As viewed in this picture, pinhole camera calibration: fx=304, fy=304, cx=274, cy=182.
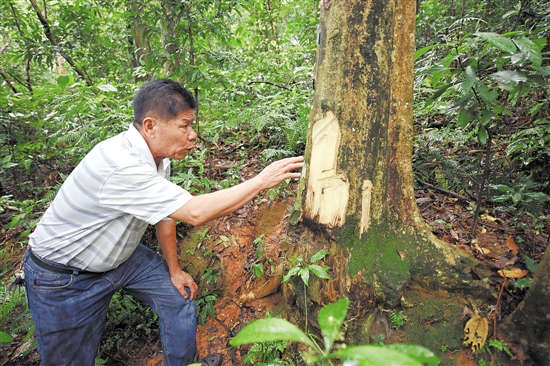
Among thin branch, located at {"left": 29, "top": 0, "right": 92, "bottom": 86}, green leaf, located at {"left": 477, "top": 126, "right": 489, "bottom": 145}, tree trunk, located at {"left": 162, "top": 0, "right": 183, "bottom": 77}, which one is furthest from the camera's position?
thin branch, located at {"left": 29, "top": 0, "right": 92, "bottom": 86}

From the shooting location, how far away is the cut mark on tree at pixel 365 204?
205 cm

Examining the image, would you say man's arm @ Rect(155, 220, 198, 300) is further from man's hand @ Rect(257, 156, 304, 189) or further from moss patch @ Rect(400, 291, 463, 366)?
moss patch @ Rect(400, 291, 463, 366)

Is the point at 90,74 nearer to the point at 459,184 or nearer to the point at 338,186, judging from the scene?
the point at 338,186

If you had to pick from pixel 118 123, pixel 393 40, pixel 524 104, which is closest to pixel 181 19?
pixel 118 123

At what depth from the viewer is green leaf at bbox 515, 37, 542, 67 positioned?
1.69 m

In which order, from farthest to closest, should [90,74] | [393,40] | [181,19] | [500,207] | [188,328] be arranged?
[90,74] < [181,19] < [500,207] < [188,328] < [393,40]

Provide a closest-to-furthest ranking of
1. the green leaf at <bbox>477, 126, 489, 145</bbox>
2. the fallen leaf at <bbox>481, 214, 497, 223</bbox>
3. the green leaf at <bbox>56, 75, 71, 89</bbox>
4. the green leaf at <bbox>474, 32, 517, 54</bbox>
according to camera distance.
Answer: the green leaf at <bbox>474, 32, 517, 54</bbox> < the green leaf at <bbox>477, 126, 489, 145</bbox> < the fallen leaf at <bbox>481, 214, 497, 223</bbox> < the green leaf at <bbox>56, 75, 71, 89</bbox>

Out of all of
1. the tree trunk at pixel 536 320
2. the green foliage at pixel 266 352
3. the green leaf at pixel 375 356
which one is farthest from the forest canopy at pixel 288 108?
the green leaf at pixel 375 356

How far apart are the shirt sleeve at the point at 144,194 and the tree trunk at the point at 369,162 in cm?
91

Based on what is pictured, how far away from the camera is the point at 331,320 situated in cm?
100

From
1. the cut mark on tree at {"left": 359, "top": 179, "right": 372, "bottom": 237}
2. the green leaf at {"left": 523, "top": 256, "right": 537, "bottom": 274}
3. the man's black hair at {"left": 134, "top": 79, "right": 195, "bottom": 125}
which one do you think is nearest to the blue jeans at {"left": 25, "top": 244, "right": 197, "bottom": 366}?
the man's black hair at {"left": 134, "top": 79, "right": 195, "bottom": 125}

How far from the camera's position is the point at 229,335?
2.90 metres

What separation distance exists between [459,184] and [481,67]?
130 centimetres

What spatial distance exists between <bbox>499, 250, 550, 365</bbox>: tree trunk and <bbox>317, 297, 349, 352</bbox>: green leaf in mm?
1470
